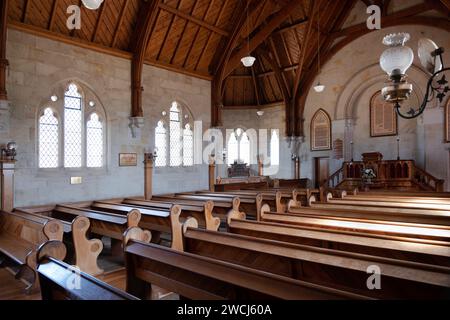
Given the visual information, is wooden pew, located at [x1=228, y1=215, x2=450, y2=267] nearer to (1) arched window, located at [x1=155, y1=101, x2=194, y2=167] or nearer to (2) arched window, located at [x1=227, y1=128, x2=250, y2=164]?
(1) arched window, located at [x1=155, y1=101, x2=194, y2=167]

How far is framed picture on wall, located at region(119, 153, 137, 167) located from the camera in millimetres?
9328

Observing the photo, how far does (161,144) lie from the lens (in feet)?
34.7

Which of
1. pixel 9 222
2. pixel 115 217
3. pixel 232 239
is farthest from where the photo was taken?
pixel 9 222

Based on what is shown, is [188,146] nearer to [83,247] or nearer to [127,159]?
[127,159]

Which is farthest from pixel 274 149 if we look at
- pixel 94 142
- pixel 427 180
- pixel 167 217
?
pixel 167 217

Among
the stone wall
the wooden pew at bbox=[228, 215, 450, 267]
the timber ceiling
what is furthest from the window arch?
the wooden pew at bbox=[228, 215, 450, 267]

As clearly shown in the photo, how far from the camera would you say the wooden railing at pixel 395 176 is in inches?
451

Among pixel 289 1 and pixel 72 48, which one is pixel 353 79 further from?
pixel 72 48

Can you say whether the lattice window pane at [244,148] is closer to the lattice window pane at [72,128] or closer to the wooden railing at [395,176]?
the wooden railing at [395,176]

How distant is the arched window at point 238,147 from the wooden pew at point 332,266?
580 inches

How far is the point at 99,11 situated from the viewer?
8500 mm

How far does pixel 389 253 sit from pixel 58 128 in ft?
26.9

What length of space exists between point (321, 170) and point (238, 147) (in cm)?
504

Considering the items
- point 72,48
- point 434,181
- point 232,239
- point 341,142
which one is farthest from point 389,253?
point 341,142
